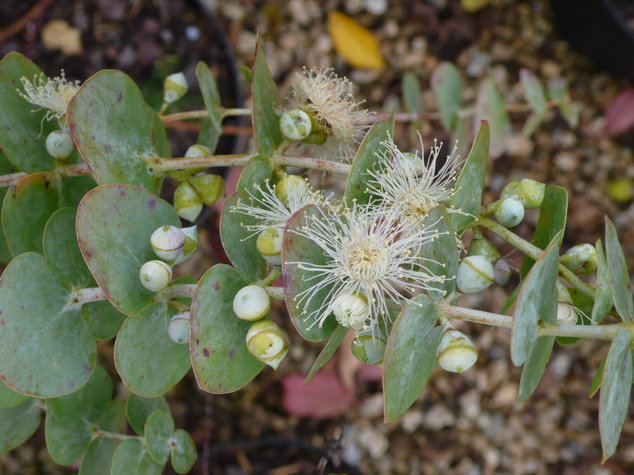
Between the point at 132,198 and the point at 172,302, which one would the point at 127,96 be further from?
the point at 172,302

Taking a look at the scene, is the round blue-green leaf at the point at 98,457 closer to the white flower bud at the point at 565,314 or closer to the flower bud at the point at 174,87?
the flower bud at the point at 174,87

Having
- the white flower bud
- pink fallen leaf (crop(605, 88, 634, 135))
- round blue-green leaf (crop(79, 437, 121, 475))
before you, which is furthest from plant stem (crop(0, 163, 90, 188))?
pink fallen leaf (crop(605, 88, 634, 135))

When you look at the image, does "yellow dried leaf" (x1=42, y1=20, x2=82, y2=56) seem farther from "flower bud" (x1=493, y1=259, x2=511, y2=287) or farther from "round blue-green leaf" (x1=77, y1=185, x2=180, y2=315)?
"flower bud" (x1=493, y1=259, x2=511, y2=287)

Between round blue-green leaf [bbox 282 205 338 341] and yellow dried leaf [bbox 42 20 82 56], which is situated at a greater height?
round blue-green leaf [bbox 282 205 338 341]

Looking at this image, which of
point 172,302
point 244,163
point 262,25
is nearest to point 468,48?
point 262,25

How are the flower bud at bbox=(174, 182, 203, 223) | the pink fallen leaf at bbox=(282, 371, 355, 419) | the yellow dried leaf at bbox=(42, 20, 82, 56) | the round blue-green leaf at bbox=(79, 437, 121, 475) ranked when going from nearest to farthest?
the flower bud at bbox=(174, 182, 203, 223)
the round blue-green leaf at bbox=(79, 437, 121, 475)
the yellow dried leaf at bbox=(42, 20, 82, 56)
the pink fallen leaf at bbox=(282, 371, 355, 419)

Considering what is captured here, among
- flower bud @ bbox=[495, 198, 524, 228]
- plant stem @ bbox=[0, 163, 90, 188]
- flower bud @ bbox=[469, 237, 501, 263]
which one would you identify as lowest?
plant stem @ bbox=[0, 163, 90, 188]

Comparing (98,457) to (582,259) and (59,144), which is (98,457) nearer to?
(59,144)
